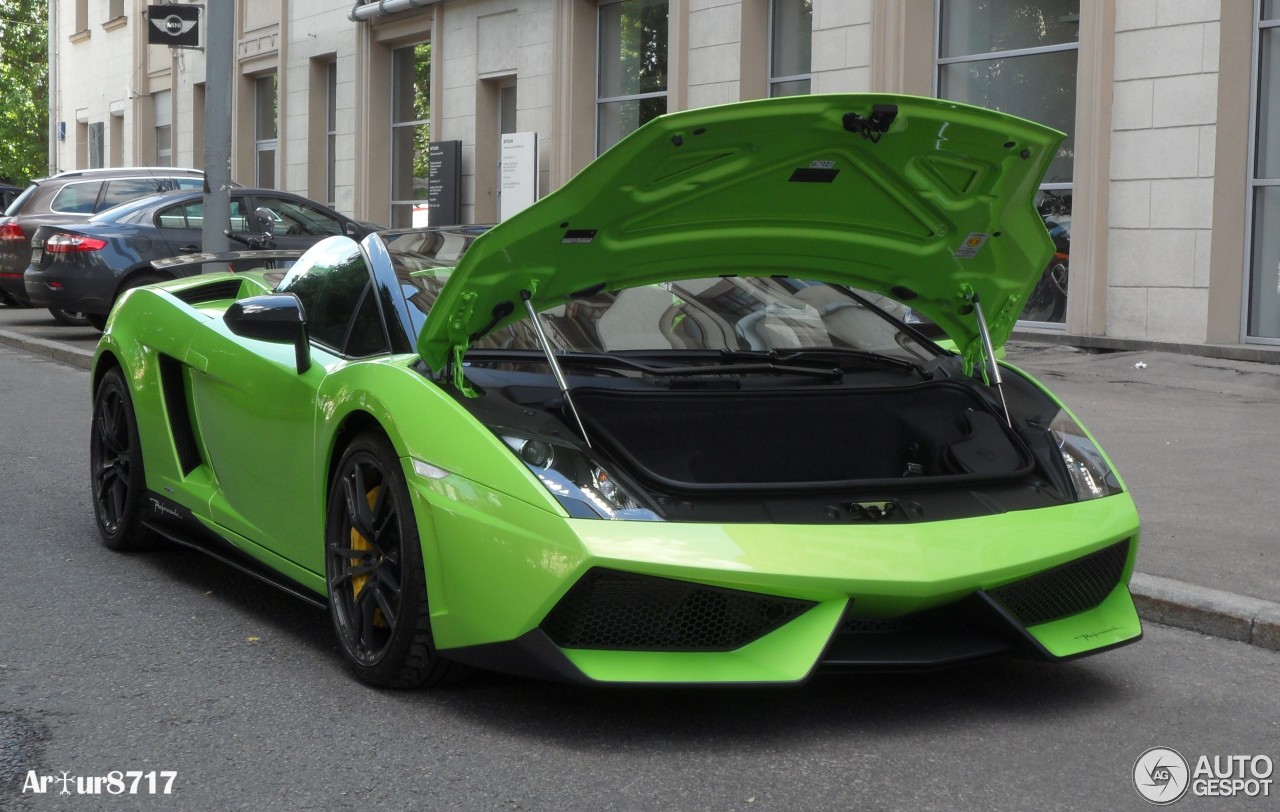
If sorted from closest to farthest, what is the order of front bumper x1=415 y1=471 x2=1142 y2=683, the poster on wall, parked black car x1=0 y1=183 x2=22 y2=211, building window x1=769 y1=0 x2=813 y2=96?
front bumper x1=415 y1=471 x2=1142 y2=683, building window x1=769 y1=0 x2=813 y2=96, the poster on wall, parked black car x1=0 y1=183 x2=22 y2=211

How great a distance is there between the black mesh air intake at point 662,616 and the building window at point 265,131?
84.6 ft

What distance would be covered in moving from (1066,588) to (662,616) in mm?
1097

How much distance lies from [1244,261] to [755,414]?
351 inches

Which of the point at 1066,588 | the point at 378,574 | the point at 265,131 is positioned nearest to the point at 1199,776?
the point at 1066,588

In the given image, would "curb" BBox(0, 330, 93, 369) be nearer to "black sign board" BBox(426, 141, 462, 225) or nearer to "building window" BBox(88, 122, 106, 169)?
"black sign board" BBox(426, 141, 462, 225)

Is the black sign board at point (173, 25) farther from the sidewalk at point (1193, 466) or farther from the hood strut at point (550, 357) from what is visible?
the hood strut at point (550, 357)

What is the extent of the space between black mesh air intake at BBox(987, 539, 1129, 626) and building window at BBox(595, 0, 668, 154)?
14.6 meters

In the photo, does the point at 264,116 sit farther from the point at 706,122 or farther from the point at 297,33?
the point at 706,122

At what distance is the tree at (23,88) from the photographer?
47.1m

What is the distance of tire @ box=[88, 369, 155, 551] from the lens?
6.03 meters

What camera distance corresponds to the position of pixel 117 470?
6.21 m

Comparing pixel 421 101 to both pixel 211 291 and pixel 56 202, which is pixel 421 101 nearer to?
pixel 56 202

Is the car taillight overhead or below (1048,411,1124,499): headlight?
overhead

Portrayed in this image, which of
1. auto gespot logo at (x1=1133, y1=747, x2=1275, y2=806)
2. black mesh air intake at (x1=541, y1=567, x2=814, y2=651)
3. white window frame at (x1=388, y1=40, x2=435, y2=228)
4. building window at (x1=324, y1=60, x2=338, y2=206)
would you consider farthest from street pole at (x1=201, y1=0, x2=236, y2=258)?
building window at (x1=324, y1=60, x2=338, y2=206)
